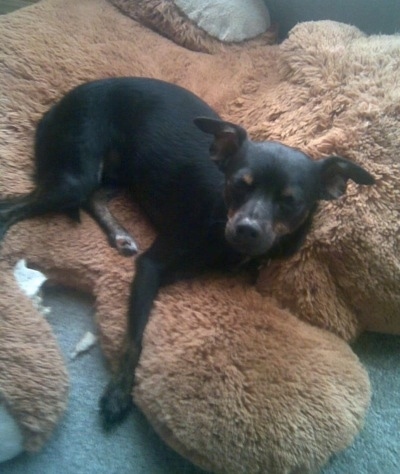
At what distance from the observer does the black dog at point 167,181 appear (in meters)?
1.70

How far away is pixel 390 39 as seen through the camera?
2.19 meters

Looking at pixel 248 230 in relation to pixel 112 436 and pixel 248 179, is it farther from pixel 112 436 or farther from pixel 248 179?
pixel 112 436

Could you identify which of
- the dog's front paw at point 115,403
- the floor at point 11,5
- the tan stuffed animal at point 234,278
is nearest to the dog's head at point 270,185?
the tan stuffed animal at point 234,278

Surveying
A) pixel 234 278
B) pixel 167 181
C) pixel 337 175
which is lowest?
pixel 234 278

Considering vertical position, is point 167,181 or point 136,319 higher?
point 167,181

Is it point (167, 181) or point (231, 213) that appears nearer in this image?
point (231, 213)

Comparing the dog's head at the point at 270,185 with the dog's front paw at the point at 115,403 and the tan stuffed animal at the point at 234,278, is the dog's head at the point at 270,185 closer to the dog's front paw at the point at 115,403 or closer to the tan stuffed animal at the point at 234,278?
the tan stuffed animal at the point at 234,278

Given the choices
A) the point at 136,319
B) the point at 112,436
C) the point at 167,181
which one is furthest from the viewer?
the point at 167,181

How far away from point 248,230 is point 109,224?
2.03 ft

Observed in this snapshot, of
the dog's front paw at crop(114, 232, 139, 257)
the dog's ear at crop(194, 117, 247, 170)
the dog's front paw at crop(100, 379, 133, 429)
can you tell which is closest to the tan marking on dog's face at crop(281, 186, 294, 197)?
the dog's ear at crop(194, 117, 247, 170)

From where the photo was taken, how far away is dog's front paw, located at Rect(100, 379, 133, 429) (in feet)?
5.32

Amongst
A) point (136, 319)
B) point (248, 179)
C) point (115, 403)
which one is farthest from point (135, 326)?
point (248, 179)

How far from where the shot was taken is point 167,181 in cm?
202

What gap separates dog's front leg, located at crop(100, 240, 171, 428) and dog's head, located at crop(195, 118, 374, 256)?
0.29m
